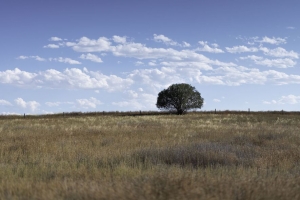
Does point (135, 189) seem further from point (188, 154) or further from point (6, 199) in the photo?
point (188, 154)

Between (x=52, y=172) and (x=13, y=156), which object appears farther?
(x=13, y=156)

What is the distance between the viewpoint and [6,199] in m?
5.79

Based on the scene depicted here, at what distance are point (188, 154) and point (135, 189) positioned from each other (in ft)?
18.0

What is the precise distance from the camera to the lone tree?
67812 millimetres

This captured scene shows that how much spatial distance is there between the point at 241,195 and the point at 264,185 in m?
0.76

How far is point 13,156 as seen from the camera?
36.6ft

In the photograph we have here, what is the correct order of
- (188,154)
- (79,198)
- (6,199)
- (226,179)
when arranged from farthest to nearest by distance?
(188,154), (226,179), (6,199), (79,198)

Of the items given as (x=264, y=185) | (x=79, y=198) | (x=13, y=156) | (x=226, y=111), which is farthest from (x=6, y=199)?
(x=226, y=111)

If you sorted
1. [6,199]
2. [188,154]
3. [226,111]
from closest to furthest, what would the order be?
[6,199]
[188,154]
[226,111]

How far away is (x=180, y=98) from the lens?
223ft

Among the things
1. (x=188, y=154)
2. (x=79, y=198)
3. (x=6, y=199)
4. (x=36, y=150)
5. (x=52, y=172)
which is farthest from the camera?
(x=36, y=150)

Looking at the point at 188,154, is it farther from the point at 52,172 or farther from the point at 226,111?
the point at 226,111

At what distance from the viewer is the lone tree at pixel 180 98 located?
6781cm

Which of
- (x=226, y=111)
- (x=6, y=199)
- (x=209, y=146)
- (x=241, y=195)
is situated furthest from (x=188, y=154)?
(x=226, y=111)
